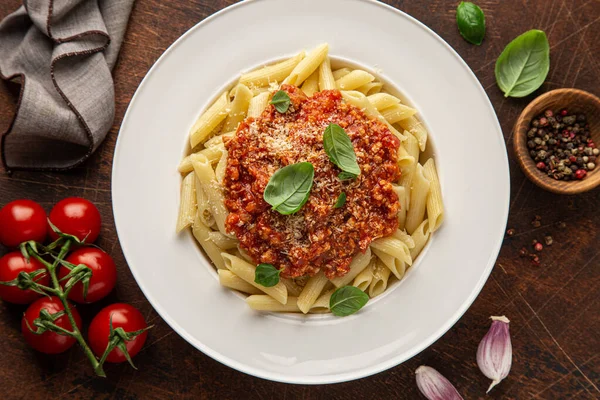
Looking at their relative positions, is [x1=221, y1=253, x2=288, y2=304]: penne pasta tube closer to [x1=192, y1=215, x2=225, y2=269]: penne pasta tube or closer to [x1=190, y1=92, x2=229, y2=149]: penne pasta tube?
[x1=192, y1=215, x2=225, y2=269]: penne pasta tube

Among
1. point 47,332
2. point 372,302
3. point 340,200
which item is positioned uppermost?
point 340,200

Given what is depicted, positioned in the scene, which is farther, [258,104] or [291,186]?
[258,104]

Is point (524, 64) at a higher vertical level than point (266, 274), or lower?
higher

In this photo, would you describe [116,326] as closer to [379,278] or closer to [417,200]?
[379,278]

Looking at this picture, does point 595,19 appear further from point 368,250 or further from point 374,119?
point 368,250

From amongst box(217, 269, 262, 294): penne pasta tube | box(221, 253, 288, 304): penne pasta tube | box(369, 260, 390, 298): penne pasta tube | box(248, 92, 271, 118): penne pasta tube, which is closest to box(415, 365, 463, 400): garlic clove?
box(369, 260, 390, 298): penne pasta tube

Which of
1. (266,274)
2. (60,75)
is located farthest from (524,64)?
(60,75)
